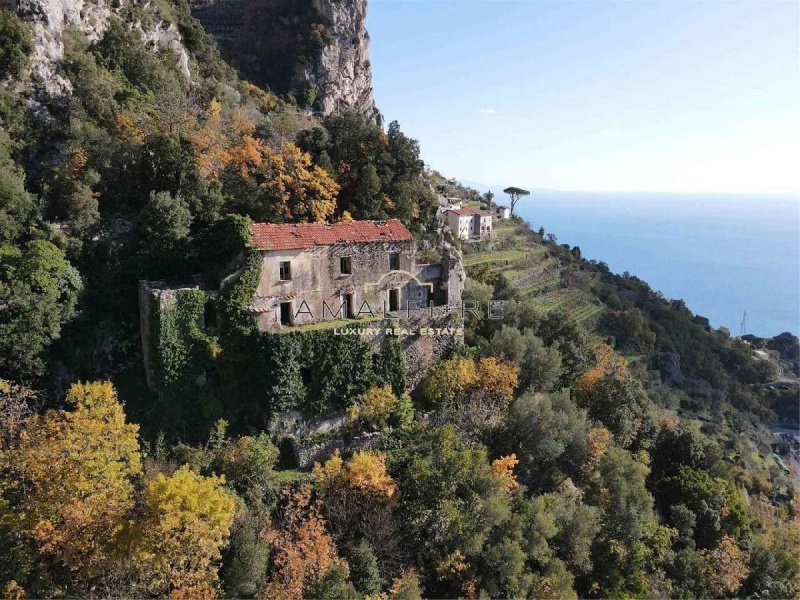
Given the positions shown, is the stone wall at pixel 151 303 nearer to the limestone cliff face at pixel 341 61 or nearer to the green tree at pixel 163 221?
the green tree at pixel 163 221

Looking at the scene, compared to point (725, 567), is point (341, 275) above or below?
above

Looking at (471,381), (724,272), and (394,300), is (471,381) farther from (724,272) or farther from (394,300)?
(724,272)

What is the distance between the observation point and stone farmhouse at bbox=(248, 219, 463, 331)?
21438mm

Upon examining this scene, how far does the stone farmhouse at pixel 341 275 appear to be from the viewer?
21.4 meters

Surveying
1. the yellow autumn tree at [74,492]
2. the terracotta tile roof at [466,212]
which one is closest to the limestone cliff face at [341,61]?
the terracotta tile roof at [466,212]

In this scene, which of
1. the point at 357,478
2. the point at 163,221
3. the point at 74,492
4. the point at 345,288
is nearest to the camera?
the point at 74,492

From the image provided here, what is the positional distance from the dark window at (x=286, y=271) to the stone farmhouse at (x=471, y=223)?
2688cm

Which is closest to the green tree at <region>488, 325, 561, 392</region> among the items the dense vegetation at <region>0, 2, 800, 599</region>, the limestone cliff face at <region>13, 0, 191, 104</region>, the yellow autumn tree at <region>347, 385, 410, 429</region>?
the dense vegetation at <region>0, 2, 800, 599</region>

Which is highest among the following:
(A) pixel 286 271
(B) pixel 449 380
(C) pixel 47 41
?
(C) pixel 47 41

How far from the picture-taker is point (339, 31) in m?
56.5

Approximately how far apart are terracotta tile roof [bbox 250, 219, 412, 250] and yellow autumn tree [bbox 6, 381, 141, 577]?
9.23 metres

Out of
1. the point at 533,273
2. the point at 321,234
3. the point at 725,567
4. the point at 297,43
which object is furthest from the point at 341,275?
the point at 297,43

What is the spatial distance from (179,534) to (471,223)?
133 feet

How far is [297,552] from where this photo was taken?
16359mm
